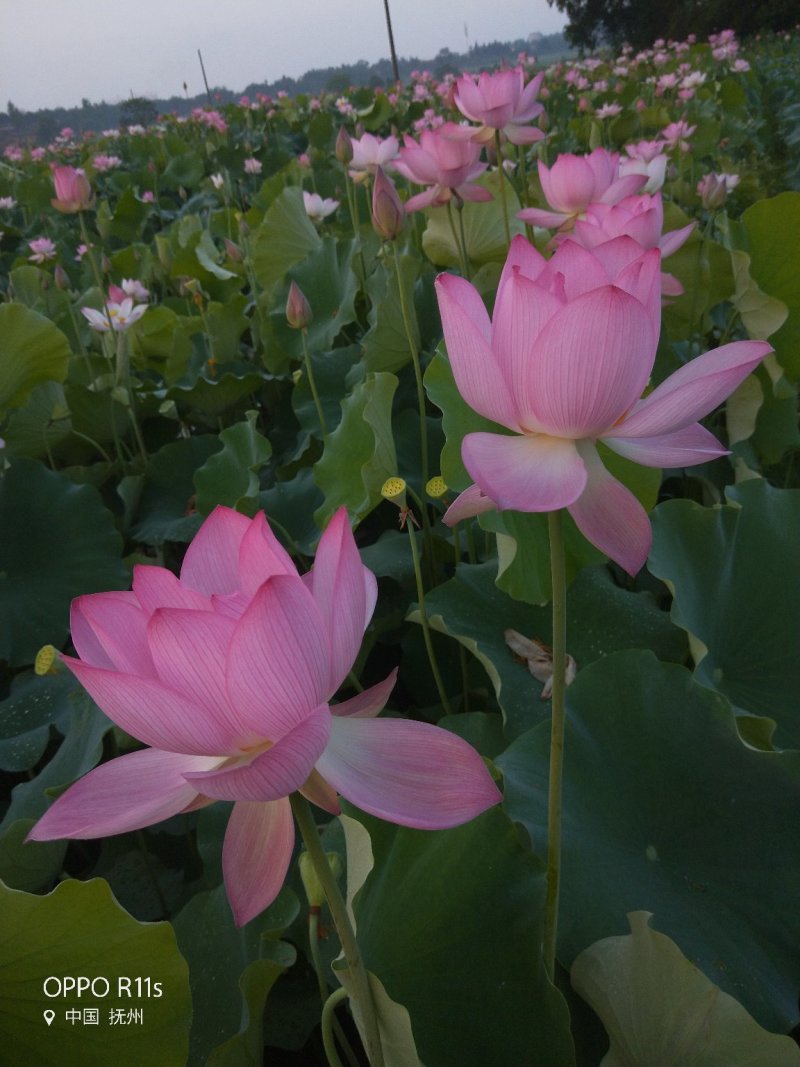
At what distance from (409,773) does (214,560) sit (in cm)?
16

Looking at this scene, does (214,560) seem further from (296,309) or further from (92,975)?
(296,309)

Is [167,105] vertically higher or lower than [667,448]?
higher

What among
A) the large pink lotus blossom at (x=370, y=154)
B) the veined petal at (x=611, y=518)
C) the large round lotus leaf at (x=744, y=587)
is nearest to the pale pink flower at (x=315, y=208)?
the large pink lotus blossom at (x=370, y=154)

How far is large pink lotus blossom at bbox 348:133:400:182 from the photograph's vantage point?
1805mm

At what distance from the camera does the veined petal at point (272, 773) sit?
36cm

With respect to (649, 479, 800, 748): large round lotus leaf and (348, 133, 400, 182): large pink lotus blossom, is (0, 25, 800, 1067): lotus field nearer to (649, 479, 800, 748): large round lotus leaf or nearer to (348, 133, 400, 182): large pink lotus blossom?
(649, 479, 800, 748): large round lotus leaf

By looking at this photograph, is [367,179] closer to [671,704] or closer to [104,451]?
[104,451]

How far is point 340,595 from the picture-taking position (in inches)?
16.3

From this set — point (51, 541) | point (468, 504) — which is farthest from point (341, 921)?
point (51, 541)

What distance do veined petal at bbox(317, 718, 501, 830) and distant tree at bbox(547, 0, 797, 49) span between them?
63.0 ft

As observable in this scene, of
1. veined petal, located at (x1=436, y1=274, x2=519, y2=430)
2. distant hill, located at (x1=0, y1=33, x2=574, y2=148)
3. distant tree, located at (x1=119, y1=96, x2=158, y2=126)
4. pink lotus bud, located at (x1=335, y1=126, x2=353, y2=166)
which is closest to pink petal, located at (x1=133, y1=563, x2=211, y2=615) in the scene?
veined petal, located at (x1=436, y1=274, x2=519, y2=430)

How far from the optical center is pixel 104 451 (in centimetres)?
187

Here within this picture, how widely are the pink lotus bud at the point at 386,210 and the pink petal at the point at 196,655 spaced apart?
1.09 m

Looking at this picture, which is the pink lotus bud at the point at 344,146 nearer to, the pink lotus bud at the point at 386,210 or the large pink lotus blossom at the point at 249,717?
the pink lotus bud at the point at 386,210
